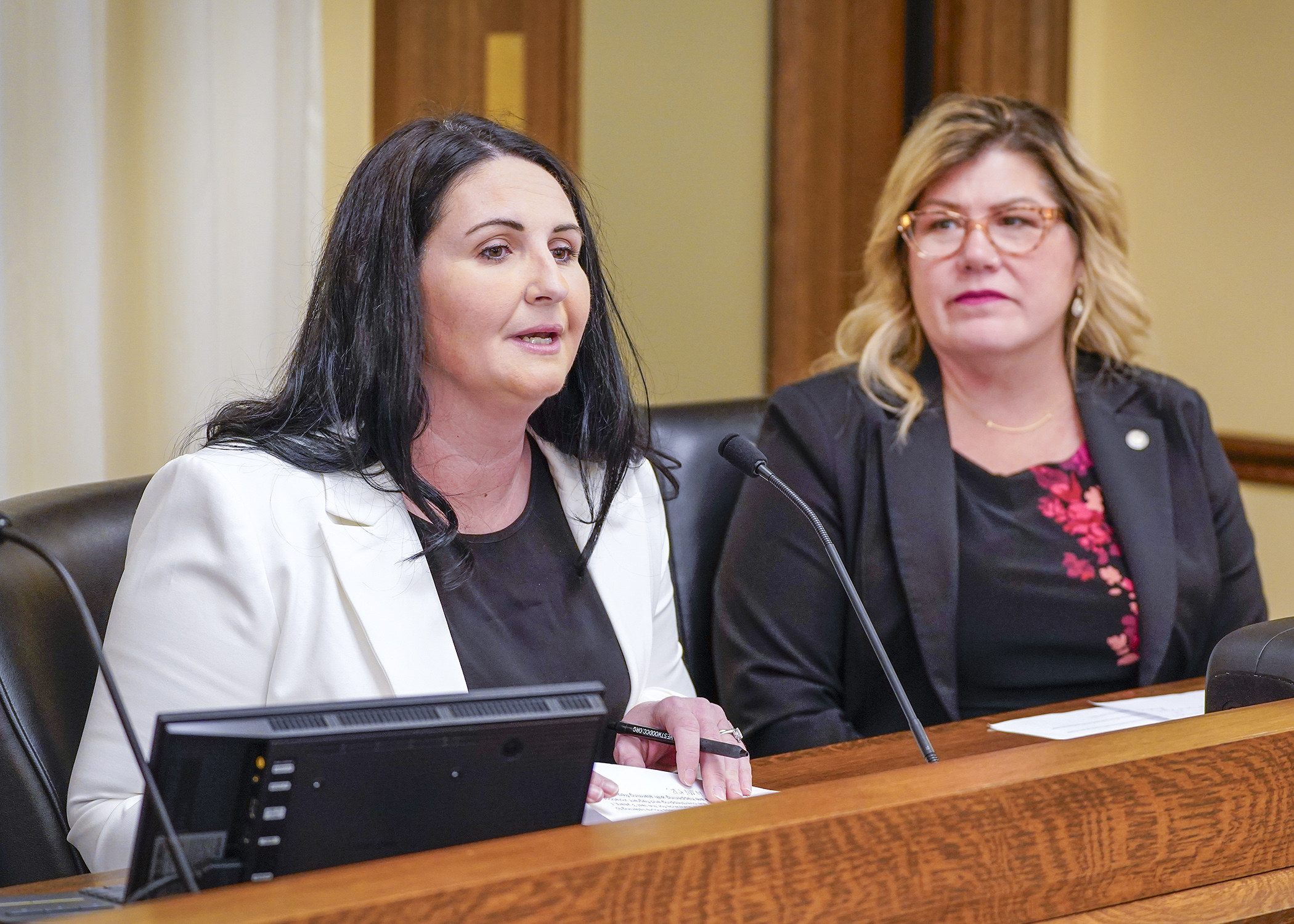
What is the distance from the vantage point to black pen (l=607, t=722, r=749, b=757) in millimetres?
1253

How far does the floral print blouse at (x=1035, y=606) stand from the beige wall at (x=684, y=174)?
1.39 metres

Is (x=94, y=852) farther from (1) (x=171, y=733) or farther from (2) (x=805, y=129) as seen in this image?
(2) (x=805, y=129)

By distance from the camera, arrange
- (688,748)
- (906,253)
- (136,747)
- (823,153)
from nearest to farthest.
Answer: (136,747), (688,748), (906,253), (823,153)

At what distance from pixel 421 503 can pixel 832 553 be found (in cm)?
46

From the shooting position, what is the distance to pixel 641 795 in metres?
1.19

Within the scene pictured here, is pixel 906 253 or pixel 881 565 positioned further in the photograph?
pixel 906 253

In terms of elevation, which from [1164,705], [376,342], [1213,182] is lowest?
[1164,705]

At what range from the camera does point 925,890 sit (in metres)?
0.83

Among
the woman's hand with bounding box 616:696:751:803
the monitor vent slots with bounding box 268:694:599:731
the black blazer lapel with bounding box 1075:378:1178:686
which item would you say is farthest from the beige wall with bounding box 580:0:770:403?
the monitor vent slots with bounding box 268:694:599:731

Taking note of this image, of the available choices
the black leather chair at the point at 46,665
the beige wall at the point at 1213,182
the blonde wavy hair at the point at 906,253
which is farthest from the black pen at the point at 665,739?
the beige wall at the point at 1213,182

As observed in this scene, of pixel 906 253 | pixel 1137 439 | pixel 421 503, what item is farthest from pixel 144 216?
pixel 1137 439

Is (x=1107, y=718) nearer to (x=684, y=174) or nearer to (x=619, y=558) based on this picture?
(x=619, y=558)

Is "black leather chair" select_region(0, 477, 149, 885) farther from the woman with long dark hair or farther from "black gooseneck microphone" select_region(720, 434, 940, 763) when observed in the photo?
"black gooseneck microphone" select_region(720, 434, 940, 763)

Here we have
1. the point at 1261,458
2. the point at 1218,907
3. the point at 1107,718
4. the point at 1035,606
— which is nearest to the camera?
the point at 1218,907
